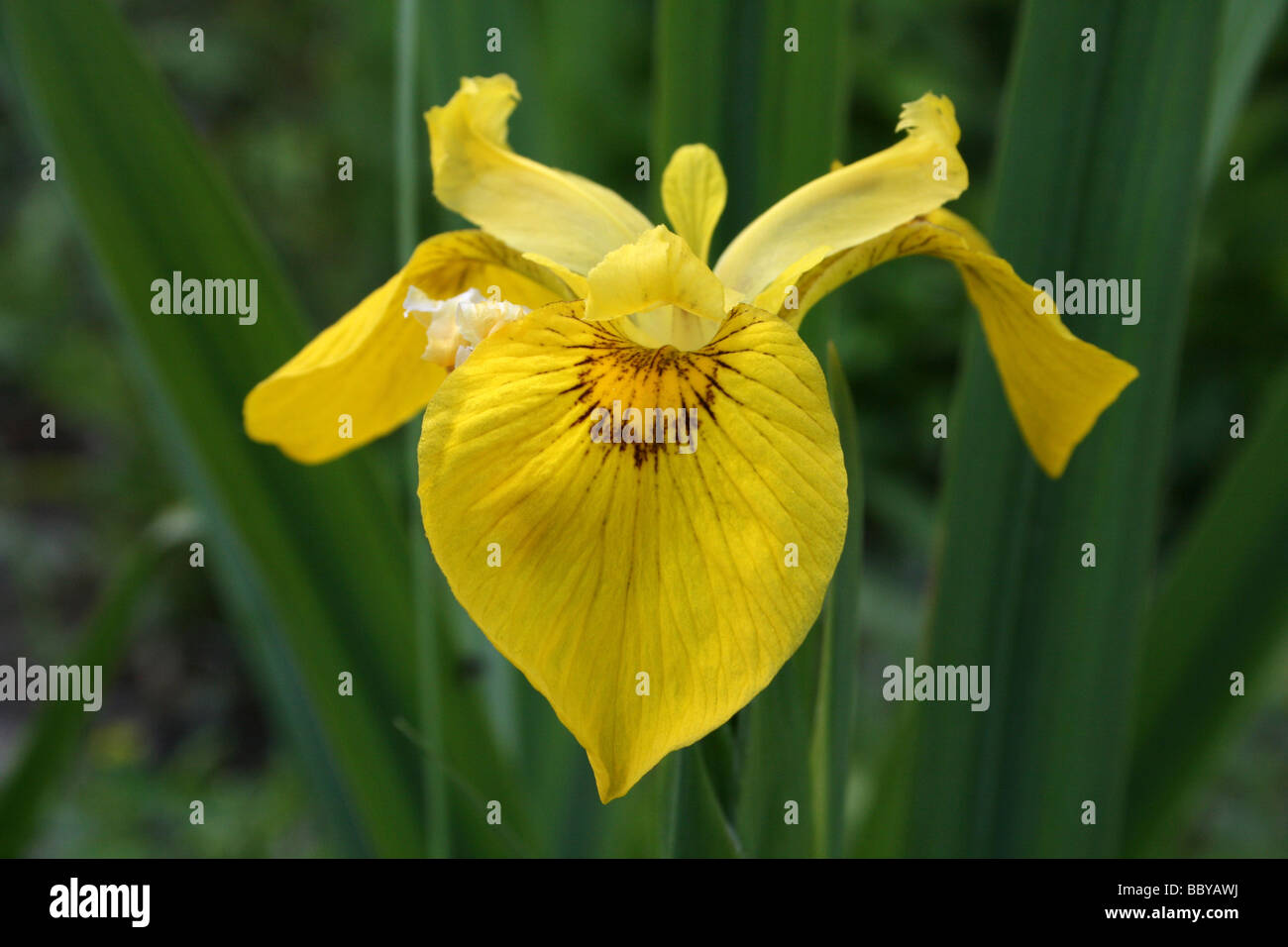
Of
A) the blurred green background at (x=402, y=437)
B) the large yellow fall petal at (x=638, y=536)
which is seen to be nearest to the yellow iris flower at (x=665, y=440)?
the large yellow fall petal at (x=638, y=536)

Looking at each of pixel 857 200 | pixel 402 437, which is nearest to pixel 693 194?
pixel 857 200

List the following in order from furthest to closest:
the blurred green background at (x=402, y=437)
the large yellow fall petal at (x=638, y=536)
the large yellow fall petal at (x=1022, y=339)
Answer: the blurred green background at (x=402, y=437) < the large yellow fall petal at (x=1022, y=339) < the large yellow fall petal at (x=638, y=536)

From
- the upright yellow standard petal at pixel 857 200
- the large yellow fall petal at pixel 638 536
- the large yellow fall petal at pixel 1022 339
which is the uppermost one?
the upright yellow standard petal at pixel 857 200

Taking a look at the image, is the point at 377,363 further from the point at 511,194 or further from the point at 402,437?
the point at 402,437

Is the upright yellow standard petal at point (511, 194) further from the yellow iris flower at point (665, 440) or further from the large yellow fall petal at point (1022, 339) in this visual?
the large yellow fall petal at point (1022, 339)

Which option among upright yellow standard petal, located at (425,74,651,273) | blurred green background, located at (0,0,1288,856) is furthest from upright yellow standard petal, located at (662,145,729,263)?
blurred green background, located at (0,0,1288,856)
